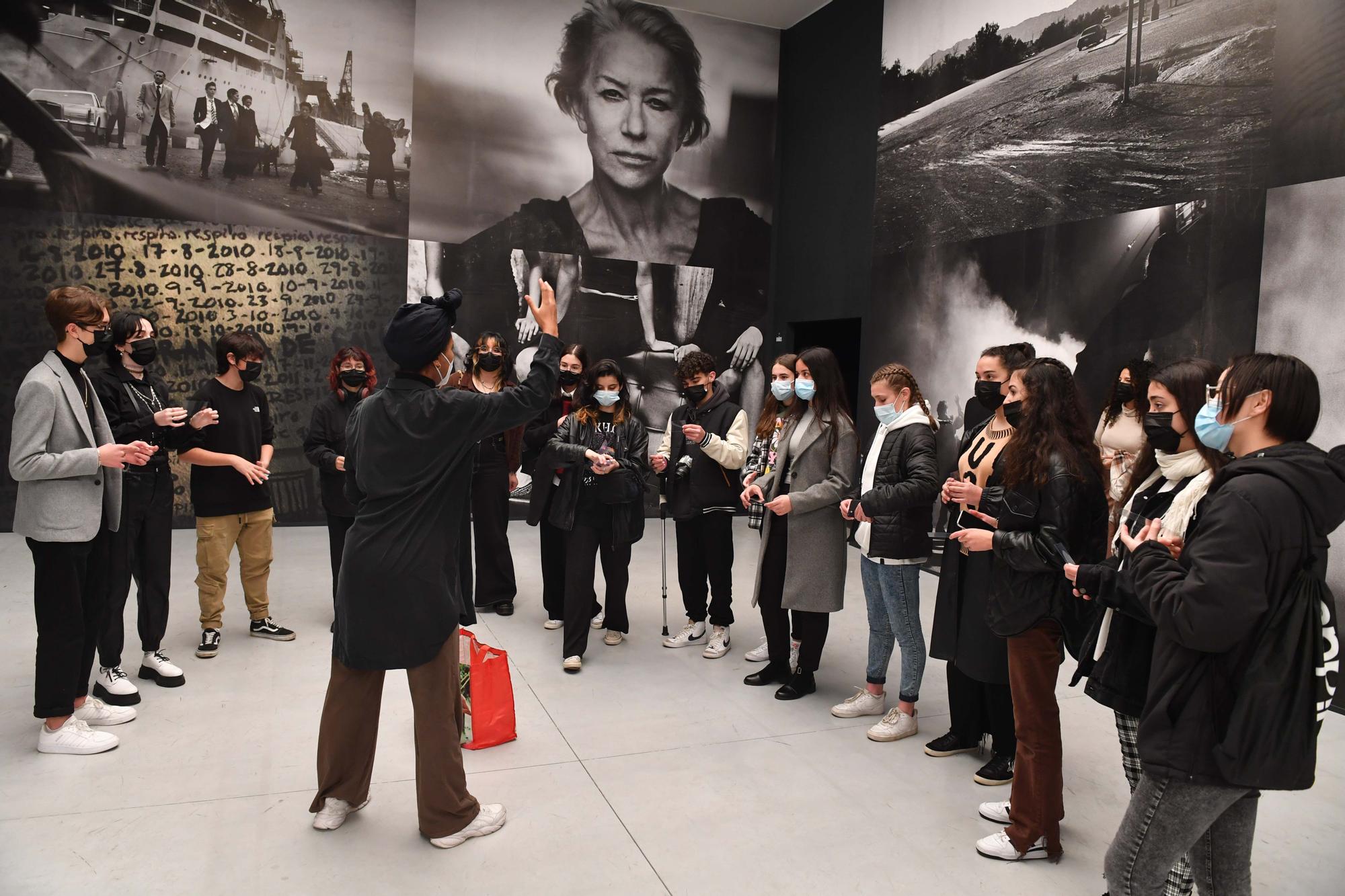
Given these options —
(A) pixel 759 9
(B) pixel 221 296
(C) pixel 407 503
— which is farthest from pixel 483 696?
(A) pixel 759 9

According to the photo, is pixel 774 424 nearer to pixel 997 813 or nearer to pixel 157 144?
pixel 997 813

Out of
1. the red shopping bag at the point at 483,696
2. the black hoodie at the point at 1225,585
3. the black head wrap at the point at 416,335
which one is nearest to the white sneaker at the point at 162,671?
the red shopping bag at the point at 483,696

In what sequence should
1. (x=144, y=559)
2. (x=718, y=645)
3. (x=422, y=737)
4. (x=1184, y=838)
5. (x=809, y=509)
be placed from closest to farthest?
1. (x=1184, y=838)
2. (x=422, y=737)
3. (x=809, y=509)
4. (x=144, y=559)
5. (x=718, y=645)

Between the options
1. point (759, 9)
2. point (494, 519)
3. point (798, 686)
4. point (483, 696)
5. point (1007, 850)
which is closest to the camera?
point (1007, 850)

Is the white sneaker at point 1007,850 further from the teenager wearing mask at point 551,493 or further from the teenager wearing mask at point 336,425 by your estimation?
the teenager wearing mask at point 336,425

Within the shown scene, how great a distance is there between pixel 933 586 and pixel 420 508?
5.47 metres

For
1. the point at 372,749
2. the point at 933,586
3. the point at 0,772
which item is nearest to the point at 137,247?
the point at 0,772

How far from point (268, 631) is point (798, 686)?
10.2 ft

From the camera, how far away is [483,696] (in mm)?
3758

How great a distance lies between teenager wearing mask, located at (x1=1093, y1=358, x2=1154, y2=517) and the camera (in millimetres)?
4949

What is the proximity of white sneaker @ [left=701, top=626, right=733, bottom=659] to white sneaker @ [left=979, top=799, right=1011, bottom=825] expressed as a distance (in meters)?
2.06

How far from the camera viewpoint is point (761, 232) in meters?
10.7

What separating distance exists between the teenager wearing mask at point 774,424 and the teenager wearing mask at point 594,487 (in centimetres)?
66

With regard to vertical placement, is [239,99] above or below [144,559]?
above
